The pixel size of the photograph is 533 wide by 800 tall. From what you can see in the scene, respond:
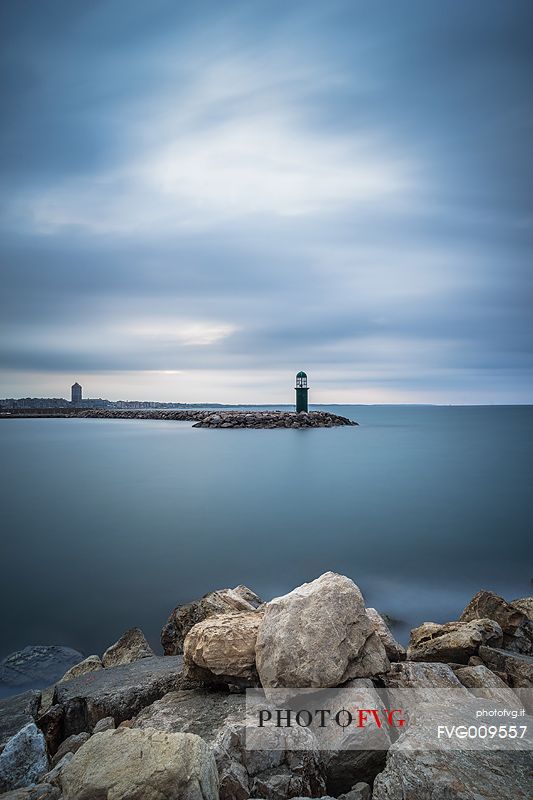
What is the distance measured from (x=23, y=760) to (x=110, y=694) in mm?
782

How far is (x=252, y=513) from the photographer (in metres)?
13.7

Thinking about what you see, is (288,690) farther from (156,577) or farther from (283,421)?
(283,421)

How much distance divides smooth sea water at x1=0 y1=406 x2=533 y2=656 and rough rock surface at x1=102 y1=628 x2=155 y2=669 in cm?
117

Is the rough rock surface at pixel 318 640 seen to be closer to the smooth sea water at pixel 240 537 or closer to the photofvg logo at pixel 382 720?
the photofvg logo at pixel 382 720

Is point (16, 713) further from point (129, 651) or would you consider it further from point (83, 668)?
point (129, 651)

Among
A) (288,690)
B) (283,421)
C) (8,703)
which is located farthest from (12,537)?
(283,421)

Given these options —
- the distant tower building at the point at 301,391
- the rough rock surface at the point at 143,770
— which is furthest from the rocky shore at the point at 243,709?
the distant tower building at the point at 301,391

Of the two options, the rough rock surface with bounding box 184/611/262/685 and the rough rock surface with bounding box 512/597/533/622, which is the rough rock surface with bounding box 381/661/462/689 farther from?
the rough rock surface with bounding box 512/597/533/622

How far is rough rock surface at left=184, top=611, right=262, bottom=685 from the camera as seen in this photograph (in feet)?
10.6

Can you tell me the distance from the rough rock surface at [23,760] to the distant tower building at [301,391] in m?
45.4

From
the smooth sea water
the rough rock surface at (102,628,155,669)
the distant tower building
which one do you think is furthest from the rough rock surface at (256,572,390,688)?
the distant tower building

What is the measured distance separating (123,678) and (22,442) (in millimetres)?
38600

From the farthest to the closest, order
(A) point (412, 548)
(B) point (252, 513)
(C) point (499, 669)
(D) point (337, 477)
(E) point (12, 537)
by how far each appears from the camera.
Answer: (D) point (337, 477)
(B) point (252, 513)
(E) point (12, 537)
(A) point (412, 548)
(C) point (499, 669)

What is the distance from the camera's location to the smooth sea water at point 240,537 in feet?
24.1
